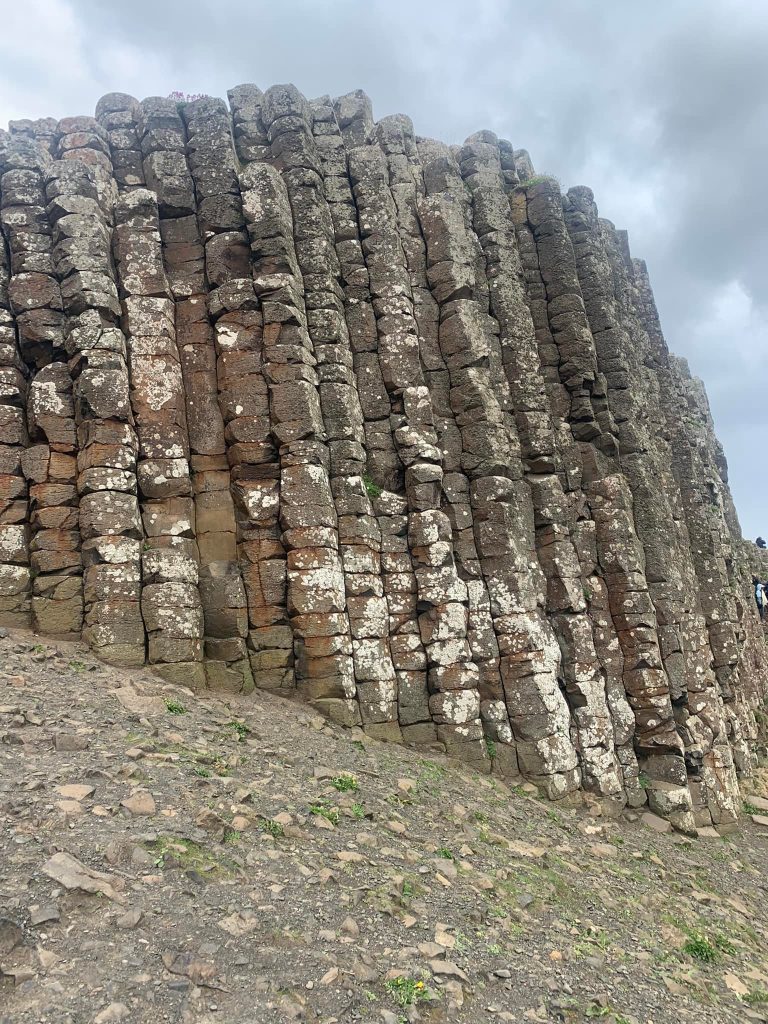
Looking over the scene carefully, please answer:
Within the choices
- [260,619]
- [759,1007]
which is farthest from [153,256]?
[759,1007]

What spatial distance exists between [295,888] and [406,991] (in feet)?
5.21

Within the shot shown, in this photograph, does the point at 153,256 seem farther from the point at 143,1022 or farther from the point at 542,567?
the point at 143,1022

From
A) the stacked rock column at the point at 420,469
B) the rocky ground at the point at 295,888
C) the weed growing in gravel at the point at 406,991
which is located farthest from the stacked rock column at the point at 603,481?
the weed growing in gravel at the point at 406,991

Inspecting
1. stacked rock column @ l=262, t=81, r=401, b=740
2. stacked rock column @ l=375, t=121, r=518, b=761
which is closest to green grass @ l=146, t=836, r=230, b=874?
stacked rock column @ l=262, t=81, r=401, b=740

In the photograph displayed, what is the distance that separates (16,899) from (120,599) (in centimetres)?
735

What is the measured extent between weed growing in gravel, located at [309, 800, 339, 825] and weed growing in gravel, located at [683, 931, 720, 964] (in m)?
4.92

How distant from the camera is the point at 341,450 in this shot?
15086 millimetres

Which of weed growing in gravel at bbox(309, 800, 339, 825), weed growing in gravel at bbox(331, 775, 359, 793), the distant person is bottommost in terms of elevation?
weed growing in gravel at bbox(309, 800, 339, 825)

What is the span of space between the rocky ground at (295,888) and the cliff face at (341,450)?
1732mm

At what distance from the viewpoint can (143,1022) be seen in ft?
16.5

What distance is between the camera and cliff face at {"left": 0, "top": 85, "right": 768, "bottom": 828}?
1352 cm

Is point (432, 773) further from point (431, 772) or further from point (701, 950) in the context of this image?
point (701, 950)

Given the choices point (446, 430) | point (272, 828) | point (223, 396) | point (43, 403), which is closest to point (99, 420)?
point (43, 403)

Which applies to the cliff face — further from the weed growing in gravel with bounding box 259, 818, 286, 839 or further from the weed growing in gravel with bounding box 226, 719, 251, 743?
the weed growing in gravel with bounding box 259, 818, 286, 839
